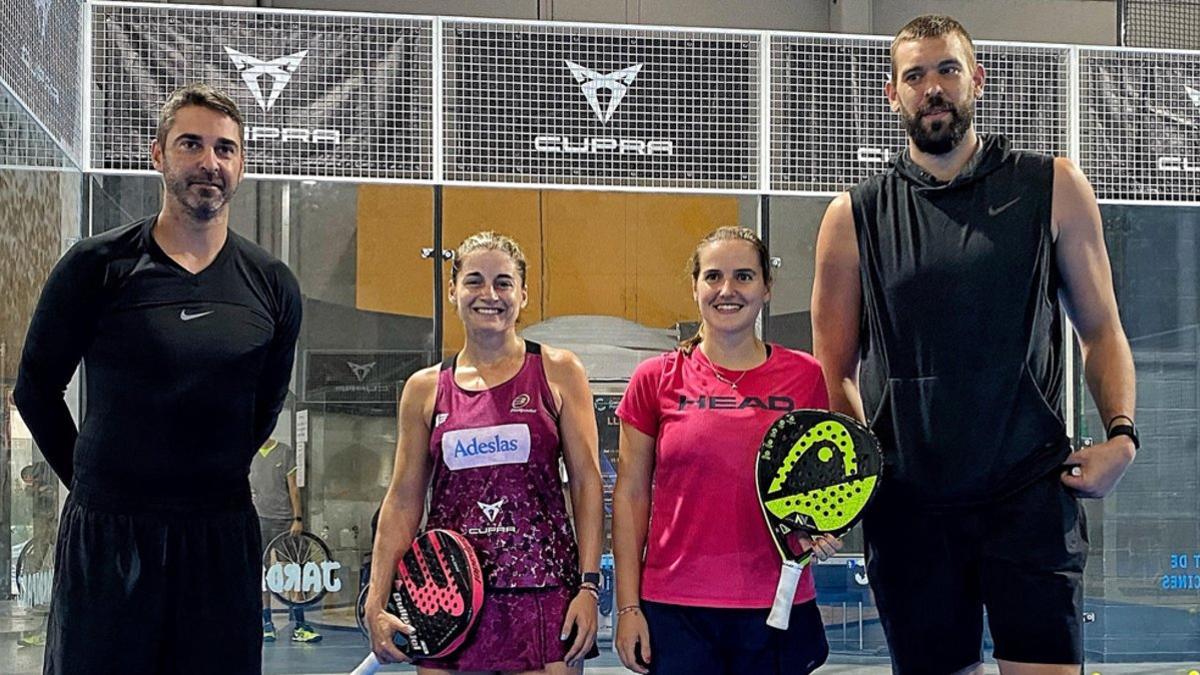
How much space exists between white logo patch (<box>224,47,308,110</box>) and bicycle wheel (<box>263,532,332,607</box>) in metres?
1.69

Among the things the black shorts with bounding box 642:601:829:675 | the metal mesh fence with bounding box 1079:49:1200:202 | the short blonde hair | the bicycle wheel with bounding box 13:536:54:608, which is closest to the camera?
the black shorts with bounding box 642:601:829:675

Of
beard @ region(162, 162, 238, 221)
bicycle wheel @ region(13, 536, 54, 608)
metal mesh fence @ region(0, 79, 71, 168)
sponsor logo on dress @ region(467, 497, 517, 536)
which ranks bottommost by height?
bicycle wheel @ region(13, 536, 54, 608)

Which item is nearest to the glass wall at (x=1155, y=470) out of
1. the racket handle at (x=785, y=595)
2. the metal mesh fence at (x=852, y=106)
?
the metal mesh fence at (x=852, y=106)

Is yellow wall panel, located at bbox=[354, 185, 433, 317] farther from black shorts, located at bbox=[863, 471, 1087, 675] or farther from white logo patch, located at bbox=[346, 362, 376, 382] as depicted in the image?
black shorts, located at bbox=[863, 471, 1087, 675]

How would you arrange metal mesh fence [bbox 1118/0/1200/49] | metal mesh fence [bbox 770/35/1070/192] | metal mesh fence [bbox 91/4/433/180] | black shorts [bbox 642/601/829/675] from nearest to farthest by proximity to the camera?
black shorts [bbox 642/601/829/675] → metal mesh fence [bbox 91/4/433/180] → metal mesh fence [bbox 770/35/1070/192] → metal mesh fence [bbox 1118/0/1200/49]

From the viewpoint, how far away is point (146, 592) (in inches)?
88.0

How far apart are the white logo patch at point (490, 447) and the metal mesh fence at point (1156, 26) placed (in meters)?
4.11

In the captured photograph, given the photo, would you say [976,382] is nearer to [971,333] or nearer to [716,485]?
[971,333]

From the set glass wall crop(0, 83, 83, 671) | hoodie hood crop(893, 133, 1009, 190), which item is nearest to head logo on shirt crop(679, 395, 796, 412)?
hoodie hood crop(893, 133, 1009, 190)

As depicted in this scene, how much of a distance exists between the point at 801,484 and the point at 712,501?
0.70ft

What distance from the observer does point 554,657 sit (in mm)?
2643

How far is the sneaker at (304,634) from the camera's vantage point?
5.27 m

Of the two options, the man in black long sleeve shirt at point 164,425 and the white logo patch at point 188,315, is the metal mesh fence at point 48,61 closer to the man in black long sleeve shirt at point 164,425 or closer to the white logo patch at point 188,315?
the man in black long sleeve shirt at point 164,425

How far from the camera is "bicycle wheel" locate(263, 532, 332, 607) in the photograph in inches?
208
